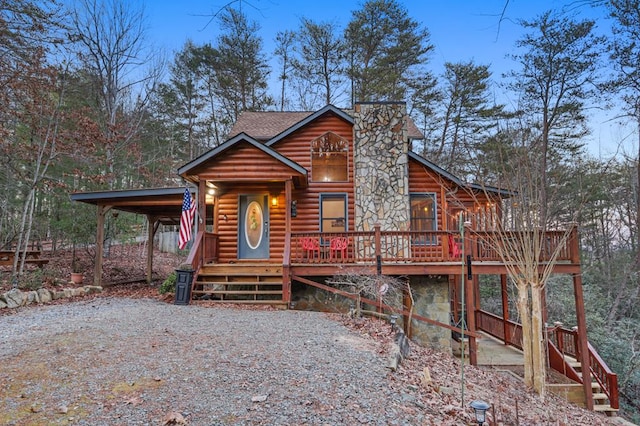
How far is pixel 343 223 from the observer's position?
11844 millimetres

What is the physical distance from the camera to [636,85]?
13.3m

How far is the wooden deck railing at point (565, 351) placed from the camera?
25.7 feet

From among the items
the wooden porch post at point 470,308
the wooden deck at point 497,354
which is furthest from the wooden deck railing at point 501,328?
the wooden porch post at point 470,308

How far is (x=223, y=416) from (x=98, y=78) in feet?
59.0

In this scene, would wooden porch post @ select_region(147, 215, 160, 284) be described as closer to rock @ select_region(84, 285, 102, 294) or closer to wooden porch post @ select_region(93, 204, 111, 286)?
wooden porch post @ select_region(93, 204, 111, 286)

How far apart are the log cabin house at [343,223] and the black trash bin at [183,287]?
0.95 feet

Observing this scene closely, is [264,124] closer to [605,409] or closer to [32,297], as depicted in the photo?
[32,297]

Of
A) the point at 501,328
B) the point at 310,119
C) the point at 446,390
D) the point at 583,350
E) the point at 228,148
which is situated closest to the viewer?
the point at 446,390

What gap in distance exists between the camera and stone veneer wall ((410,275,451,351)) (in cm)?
895

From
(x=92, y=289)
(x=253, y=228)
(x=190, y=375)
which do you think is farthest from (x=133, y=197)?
(x=190, y=375)

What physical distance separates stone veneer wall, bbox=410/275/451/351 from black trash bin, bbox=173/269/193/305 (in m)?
5.66

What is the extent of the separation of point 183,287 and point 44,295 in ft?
11.7

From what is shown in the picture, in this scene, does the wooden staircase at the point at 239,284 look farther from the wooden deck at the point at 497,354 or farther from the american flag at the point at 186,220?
the wooden deck at the point at 497,354

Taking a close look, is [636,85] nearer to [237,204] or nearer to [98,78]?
[237,204]
